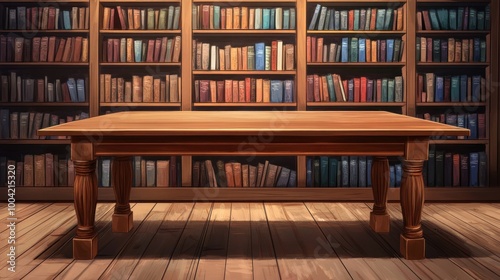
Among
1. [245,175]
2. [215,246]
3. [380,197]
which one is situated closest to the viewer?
[215,246]

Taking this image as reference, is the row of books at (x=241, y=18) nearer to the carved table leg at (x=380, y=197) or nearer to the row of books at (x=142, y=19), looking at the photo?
the row of books at (x=142, y=19)

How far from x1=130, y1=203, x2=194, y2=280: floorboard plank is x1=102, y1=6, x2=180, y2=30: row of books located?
1.55m

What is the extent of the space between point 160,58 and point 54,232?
75.3 inches

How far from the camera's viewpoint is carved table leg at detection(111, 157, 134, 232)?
4188 millimetres

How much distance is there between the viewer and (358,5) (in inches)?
230

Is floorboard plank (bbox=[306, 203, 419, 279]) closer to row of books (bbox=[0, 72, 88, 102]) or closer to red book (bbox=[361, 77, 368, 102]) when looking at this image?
red book (bbox=[361, 77, 368, 102])

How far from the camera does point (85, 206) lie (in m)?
3.52

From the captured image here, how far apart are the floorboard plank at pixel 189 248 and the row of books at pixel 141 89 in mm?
1072

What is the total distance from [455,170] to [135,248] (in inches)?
119

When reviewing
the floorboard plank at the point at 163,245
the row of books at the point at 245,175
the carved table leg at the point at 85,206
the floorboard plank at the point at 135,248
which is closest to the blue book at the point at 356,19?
the row of books at the point at 245,175

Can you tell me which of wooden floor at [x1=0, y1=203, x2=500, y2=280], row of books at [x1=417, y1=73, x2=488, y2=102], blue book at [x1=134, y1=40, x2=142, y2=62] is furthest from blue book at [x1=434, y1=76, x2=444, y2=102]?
blue book at [x1=134, y1=40, x2=142, y2=62]

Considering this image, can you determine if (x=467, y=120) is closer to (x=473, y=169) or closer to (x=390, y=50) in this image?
(x=473, y=169)

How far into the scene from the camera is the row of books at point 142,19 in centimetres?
550

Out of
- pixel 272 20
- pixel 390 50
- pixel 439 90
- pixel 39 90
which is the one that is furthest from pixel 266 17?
pixel 39 90
